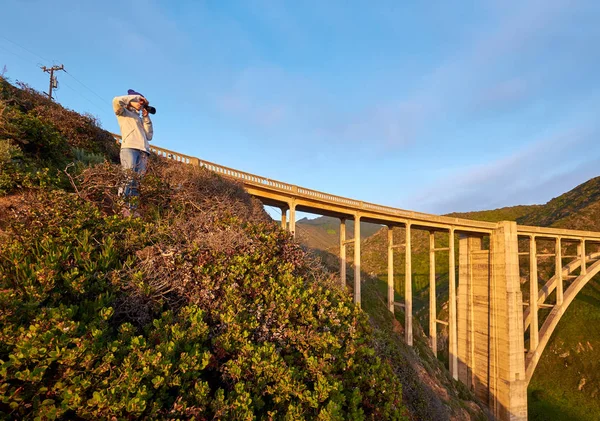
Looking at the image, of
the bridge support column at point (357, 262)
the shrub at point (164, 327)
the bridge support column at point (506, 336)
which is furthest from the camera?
the bridge support column at point (506, 336)

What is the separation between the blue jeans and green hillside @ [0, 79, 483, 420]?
21 centimetres

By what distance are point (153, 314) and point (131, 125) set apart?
4.48m

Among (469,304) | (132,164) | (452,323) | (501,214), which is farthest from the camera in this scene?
(501,214)

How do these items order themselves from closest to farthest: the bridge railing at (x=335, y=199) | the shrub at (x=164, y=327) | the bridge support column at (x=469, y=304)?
the shrub at (x=164, y=327) < the bridge railing at (x=335, y=199) < the bridge support column at (x=469, y=304)

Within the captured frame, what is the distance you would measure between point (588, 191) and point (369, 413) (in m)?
86.0

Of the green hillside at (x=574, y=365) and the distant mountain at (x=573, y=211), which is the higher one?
the distant mountain at (x=573, y=211)

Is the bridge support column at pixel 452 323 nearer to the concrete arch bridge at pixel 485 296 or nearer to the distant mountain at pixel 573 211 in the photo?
the concrete arch bridge at pixel 485 296

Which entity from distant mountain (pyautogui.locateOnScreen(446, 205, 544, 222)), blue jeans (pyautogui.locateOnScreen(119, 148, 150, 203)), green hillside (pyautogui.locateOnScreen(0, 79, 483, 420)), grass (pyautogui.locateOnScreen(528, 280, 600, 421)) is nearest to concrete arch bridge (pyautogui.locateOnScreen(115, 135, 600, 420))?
grass (pyautogui.locateOnScreen(528, 280, 600, 421))

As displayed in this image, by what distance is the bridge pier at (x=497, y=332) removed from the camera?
24109 millimetres

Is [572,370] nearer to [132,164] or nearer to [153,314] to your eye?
[153,314]

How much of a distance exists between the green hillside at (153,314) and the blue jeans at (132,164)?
0.21 m


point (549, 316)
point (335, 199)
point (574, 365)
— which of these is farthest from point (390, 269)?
point (574, 365)

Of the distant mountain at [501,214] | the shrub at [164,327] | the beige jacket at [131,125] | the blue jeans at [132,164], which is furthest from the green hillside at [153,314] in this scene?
the distant mountain at [501,214]

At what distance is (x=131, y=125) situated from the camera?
20.9 ft
